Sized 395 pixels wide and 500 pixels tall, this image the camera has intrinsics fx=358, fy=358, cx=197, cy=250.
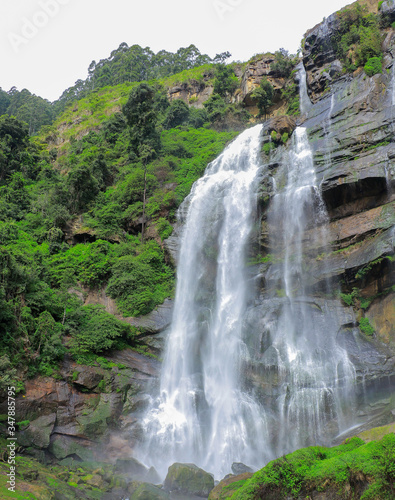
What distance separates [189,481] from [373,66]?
2675cm

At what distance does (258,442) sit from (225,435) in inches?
56.0

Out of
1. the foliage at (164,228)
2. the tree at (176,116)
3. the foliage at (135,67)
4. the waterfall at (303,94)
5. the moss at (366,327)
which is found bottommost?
the moss at (366,327)

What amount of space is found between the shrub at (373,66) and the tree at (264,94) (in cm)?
1264

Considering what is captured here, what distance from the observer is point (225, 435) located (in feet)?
49.2

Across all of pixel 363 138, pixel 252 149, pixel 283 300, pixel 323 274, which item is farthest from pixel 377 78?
pixel 283 300

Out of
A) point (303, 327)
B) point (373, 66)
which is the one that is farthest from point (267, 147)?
point (303, 327)

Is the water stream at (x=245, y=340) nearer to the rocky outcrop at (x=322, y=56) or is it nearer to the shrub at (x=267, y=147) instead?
the shrub at (x=267, y=147)

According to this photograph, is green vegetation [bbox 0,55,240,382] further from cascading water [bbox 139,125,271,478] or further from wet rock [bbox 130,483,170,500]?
wet rock [bbox 130,483,170,500]

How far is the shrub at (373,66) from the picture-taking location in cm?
2410

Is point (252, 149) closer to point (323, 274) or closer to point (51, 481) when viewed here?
point (323, 274)

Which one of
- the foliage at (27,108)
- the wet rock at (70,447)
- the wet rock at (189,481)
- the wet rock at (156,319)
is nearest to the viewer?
the wet rock at (189,481)

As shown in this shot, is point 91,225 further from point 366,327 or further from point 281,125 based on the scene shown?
point 366,327

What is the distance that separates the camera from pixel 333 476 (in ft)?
25.6

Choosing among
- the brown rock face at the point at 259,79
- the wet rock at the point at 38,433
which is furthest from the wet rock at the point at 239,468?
the brown rock face at the point at 259,79
